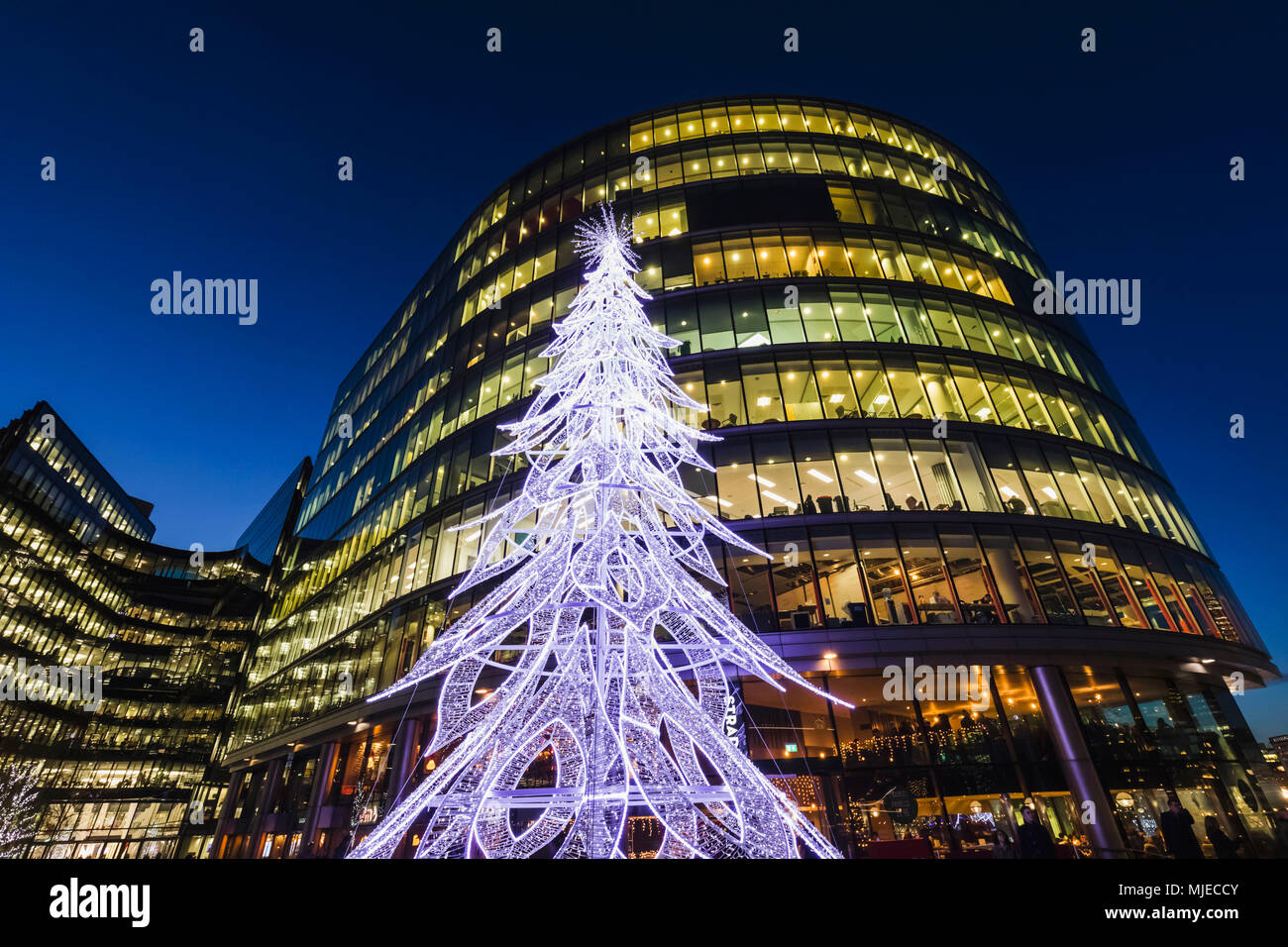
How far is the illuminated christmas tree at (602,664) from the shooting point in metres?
7.05

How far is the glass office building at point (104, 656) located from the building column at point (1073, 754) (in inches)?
2086

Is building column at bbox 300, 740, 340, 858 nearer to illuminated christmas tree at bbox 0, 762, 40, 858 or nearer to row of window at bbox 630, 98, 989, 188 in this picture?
illuminated christmas tree at bbox 0, 762, 40, 858

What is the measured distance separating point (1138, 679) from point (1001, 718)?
18.7ft

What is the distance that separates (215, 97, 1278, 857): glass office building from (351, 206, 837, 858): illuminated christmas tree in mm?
6161

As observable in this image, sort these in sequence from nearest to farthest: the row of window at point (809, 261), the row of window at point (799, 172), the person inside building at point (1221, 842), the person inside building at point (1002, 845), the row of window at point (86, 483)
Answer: the person inside building at point (1221, 842) < the person inside building at point (1002, 845) < the row of window at point (809, 261) < the row of window at point (799, 172) < the row of window at point (86, 483)

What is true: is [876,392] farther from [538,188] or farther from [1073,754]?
[538,188]

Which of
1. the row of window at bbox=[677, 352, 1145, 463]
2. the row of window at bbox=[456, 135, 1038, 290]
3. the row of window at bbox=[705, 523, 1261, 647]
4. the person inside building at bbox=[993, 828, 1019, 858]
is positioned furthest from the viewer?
the row of window at bbox=[456, 135, 1038, 290]

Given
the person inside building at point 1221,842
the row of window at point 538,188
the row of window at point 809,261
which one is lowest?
the person inside building at point 1221,842

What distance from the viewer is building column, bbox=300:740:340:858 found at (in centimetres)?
2361

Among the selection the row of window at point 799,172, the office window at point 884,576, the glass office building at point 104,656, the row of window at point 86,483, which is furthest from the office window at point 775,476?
the row of window at point 86,483

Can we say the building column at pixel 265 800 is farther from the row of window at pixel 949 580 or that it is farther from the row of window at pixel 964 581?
the row of window at pixel 949 580

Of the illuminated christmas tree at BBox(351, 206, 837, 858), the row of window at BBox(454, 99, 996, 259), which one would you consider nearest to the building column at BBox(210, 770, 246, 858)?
the illuminated christmas tree at BBox(351, 206, 837, 858)

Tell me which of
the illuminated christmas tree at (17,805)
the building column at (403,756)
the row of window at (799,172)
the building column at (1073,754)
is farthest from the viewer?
the illuminated christmas tree at (17,805)

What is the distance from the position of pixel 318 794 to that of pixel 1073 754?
27.8 meters
